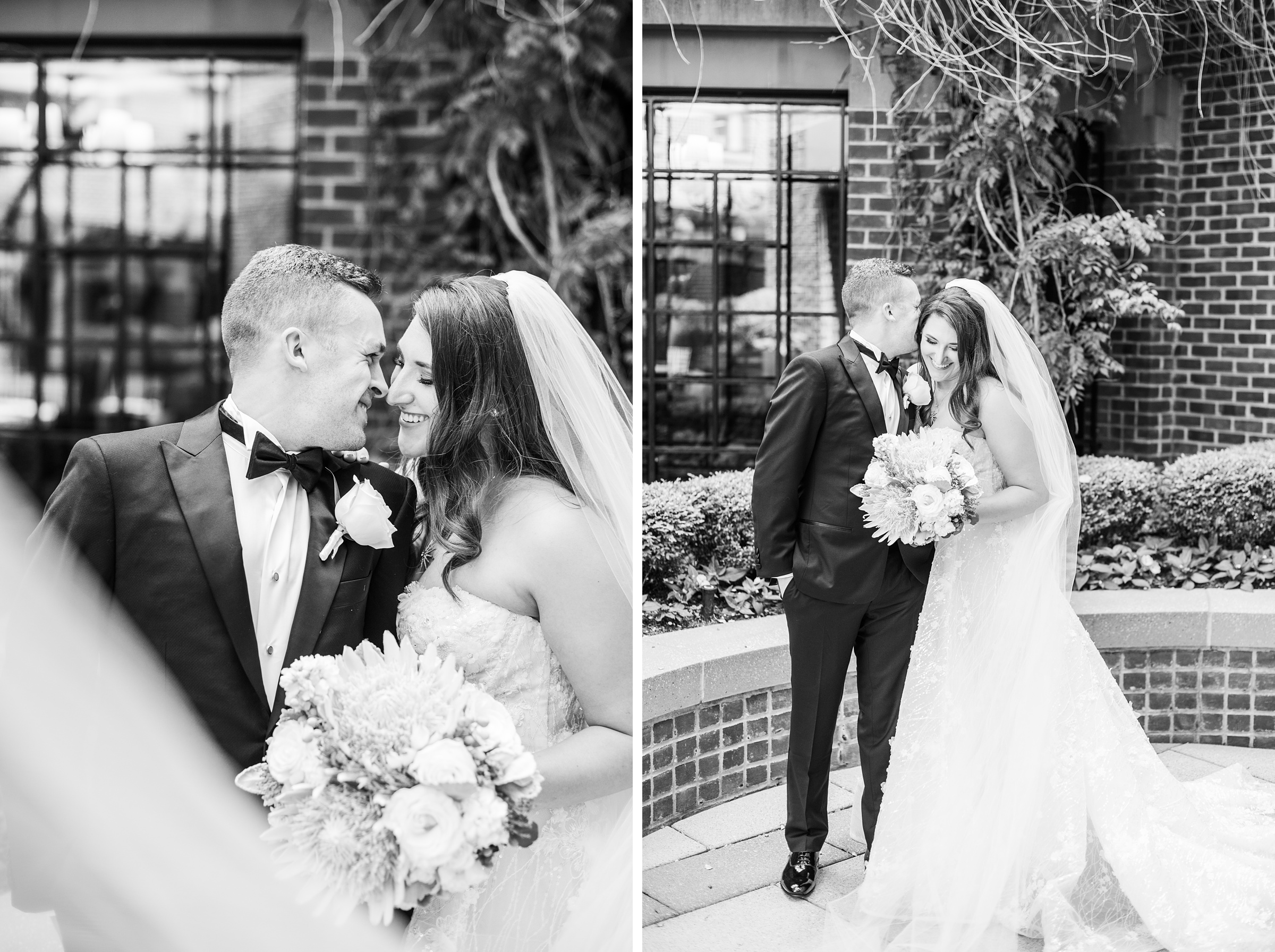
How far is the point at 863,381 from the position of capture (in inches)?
96.3

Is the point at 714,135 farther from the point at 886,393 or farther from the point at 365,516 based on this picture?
the point at 365,516

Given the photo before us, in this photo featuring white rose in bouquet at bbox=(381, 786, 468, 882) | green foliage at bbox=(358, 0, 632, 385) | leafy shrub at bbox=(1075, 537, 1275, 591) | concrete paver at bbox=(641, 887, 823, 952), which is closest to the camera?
white rose in bouquet at bbox=(381, 786, 468, 882)

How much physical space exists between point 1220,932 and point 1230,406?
1.14 m

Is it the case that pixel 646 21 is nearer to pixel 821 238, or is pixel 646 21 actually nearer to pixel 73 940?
pixel 821 238

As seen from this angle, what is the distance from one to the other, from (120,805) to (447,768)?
0.73m

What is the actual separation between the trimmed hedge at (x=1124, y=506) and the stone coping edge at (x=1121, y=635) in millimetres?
134

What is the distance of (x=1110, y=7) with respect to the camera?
2.49 m

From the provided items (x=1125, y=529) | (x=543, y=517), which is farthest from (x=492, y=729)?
(x=1125, y=529)

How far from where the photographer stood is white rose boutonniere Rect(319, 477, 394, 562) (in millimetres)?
1818

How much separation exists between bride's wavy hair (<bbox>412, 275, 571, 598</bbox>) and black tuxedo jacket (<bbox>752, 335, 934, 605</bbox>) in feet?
1.94

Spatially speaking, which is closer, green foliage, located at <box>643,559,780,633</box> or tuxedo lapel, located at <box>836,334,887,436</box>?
tuxedo lapel, located at <box>836,334,887,436</box>

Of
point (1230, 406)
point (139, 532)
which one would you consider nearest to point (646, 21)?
point (139, 532)

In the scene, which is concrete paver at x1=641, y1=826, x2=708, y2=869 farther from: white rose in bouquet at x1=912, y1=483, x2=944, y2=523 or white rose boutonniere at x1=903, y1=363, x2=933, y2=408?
white rose boutonniere at x1=903, y1=363, x2=933, y2=408

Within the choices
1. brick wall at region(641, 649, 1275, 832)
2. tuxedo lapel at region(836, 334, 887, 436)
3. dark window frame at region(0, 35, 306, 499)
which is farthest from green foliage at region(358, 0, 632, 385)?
brick wall at region(641, 649, 1275, 832)
